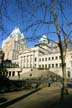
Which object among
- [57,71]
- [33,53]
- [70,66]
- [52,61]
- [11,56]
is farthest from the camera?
[11,56]

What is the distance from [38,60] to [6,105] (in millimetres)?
133313

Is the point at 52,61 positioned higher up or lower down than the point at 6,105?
higher up

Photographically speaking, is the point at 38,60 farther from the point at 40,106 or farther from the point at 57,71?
the point at 40,106

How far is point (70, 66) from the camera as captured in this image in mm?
126312

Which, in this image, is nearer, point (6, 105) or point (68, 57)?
point (6, 105)

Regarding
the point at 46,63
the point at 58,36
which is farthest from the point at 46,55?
the point at 58,36

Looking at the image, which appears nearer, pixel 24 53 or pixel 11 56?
pixel 24 53

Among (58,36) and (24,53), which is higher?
(24,53)

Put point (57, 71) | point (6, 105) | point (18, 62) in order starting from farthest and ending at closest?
1. point (18, 62)
2. point (57, 71)
3. point (6, 105)

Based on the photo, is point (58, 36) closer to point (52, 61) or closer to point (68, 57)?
A: point (68, 57)

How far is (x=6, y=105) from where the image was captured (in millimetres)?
14242

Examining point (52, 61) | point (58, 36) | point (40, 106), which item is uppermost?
point (52, 61)

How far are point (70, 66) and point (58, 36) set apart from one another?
106 metres

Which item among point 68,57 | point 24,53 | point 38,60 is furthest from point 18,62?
point 68,57
